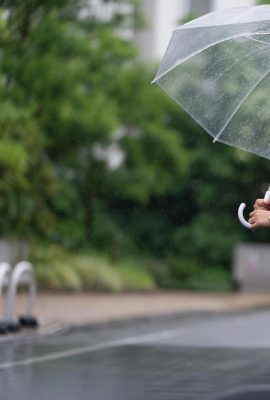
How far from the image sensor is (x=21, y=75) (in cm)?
3119

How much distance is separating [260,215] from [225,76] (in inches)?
71.0

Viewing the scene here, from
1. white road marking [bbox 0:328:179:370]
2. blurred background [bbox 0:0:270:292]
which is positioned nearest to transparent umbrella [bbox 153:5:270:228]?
white road marking [bbox 0:328:179:370]

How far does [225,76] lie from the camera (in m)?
9.61

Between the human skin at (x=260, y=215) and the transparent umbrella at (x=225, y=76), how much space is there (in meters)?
0.92

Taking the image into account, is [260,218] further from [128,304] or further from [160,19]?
[160,19]

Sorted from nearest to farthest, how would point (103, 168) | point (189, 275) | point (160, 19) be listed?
1. point (103, 168)
2. point (189, 275)
3. point (160, 19)

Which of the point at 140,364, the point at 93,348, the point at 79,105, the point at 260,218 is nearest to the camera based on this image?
the point at 260,218

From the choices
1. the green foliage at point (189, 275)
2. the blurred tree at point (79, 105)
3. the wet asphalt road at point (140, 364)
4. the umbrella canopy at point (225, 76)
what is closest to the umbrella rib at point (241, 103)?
the umbrella canopy at point (225, 76)

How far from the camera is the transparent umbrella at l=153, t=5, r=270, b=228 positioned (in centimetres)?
916

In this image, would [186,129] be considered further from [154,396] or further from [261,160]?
[154,396]

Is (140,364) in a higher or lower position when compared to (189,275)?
lower

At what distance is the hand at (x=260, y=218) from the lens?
7991 millimetres

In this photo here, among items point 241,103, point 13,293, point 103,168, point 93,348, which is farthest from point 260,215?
point 103,168

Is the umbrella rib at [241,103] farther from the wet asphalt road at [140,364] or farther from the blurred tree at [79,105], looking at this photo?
the blurred tree at [79,105]
